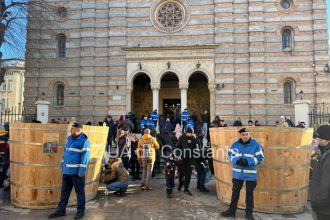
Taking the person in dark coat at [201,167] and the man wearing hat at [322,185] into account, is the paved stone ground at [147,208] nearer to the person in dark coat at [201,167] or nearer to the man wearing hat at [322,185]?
the person in dark coat at [201,167]

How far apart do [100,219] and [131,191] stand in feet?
9.35

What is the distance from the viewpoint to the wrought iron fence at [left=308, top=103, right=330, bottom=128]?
58.8 feet

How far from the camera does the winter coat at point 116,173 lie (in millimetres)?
9203

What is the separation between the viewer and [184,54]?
22.1 m

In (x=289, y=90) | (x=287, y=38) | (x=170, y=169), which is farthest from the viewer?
(x=287, y=38)

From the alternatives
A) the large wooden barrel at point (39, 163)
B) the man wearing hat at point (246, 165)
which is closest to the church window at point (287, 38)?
the man wearing hat at point (246, 165)

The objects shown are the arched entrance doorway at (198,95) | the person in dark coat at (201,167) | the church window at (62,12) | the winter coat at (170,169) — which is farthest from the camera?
the arched entrance doorway at (198,95)

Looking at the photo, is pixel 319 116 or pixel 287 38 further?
pixel 287 38

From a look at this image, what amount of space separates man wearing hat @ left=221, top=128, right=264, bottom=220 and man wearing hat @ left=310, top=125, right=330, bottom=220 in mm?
2283

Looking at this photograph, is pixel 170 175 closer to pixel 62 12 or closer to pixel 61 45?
pixel 61 45

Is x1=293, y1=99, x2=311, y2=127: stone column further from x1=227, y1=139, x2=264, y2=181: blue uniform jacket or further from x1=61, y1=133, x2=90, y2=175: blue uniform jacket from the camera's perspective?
x1=61, y1=133, x2=90, y2=175: blue uniform jacket

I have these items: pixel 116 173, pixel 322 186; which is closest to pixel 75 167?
pixel 116 173

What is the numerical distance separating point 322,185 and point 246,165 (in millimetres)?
2593

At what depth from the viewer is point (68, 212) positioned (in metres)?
7.39
